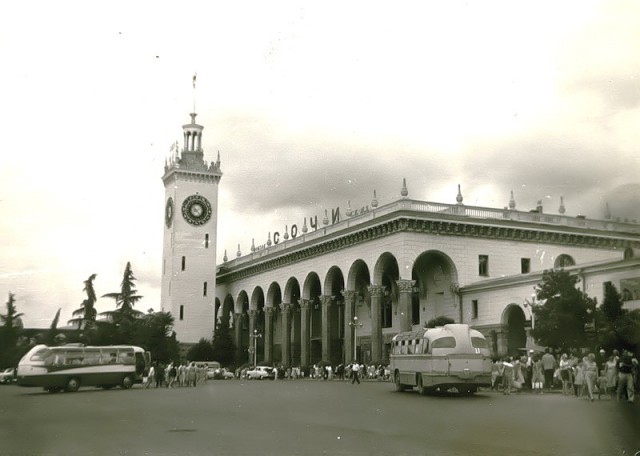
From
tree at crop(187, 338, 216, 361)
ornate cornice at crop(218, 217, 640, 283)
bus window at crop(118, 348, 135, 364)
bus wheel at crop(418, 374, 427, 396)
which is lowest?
bus wheel at crop(418, 374, 427, 396)

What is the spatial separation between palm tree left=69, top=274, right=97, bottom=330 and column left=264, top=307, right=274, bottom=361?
41.9 metres

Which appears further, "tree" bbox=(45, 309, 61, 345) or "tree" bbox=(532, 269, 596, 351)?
"tree" bbox=(532, 269, 596, 351)

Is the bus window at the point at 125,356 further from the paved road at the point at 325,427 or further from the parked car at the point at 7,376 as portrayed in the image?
the paved road at the point at 325,427

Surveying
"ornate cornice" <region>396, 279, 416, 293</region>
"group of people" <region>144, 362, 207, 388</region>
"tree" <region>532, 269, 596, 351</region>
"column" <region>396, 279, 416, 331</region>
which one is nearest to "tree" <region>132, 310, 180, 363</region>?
"group of people" <region>144, 362, 207, 388</region>

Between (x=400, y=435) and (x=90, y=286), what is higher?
(x=90, y=286)

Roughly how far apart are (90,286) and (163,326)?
2735 centimetres

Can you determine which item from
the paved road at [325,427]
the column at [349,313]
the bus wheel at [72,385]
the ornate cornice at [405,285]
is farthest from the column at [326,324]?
the paved road at [325,427]

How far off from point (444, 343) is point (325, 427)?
10153 millimetres

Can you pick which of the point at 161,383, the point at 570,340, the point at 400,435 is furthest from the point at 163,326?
the point at 400,435

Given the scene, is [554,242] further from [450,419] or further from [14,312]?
[14,312]

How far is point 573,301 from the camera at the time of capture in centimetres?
3075

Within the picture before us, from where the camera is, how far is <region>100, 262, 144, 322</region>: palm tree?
72.4ft

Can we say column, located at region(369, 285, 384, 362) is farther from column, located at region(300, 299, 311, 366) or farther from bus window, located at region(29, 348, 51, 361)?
bus window, located at region(29, 348, 51, 361)

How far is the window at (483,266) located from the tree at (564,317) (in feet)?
57.3
